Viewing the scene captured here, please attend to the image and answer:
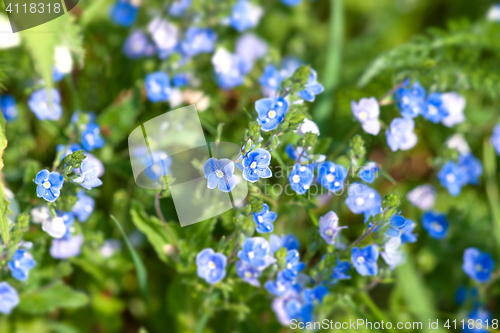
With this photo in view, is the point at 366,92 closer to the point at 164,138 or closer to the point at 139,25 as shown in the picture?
the point at 164,138

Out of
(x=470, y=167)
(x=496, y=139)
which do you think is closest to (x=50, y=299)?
(x=470, y=167)

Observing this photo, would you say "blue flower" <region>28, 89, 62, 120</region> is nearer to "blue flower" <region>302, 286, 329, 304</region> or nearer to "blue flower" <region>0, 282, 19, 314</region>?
"blue flower" <region>0, 282, 19, 314</region>

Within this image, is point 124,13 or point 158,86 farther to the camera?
point 124,13

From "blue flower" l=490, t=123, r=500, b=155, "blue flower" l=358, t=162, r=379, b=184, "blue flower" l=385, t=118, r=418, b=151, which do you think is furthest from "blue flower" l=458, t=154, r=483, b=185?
"blue flower" l=358, t=162, r=379, b=184

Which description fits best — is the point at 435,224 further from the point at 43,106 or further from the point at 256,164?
the point at 43,106

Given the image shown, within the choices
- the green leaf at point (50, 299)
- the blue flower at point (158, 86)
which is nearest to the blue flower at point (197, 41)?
the blue flower at point (158, 86)

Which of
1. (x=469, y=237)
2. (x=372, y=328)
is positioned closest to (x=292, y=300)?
(x=372, y=328)

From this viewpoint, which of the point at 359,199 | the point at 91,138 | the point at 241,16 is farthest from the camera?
the point at 241,16
